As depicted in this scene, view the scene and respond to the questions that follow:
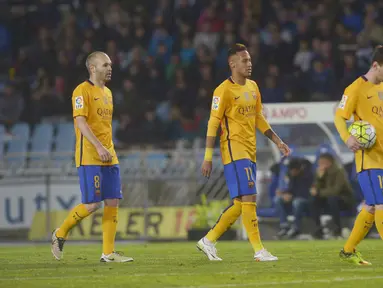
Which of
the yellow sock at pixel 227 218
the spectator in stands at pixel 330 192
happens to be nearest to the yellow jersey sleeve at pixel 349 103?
the yellow sock at pixel 227 218

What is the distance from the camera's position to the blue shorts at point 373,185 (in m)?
10.5

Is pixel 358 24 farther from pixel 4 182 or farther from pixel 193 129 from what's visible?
pixel 4 182

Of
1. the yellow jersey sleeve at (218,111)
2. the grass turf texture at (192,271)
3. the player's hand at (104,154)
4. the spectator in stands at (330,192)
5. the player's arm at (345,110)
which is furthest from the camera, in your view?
the spectator in stands at (330,192)

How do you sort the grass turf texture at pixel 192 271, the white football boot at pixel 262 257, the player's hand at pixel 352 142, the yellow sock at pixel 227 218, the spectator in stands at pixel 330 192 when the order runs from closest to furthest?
the grass turf texture at pixel 192 271 < the player's hand at pixel 352 142 < the white football boot at pixel 262 257 < the yellow sock at pixel 227 218 < the spectator in stands at pixel 330 192

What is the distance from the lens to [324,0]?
1013 inches

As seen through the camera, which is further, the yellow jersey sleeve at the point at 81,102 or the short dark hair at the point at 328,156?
the short dark hair at the point at 328,156

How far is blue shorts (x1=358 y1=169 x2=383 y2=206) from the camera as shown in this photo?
1049cm

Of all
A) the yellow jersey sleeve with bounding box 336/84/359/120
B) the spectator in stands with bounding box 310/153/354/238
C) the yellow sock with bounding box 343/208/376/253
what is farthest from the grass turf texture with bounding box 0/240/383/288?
the spectator in stands with bounding box 310/153/354/238

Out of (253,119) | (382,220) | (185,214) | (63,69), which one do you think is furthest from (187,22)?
(382,220)

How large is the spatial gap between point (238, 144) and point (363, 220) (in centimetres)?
172

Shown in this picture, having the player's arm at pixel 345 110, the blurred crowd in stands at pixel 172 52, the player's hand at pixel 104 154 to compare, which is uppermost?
the blurred crowd in stands at pixel 172 52

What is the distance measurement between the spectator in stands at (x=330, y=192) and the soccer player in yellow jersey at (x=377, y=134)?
830 cm

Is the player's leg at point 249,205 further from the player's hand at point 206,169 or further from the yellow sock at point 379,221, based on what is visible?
the yellow sock at point 379,221

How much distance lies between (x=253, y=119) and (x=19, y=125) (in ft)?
43.2
